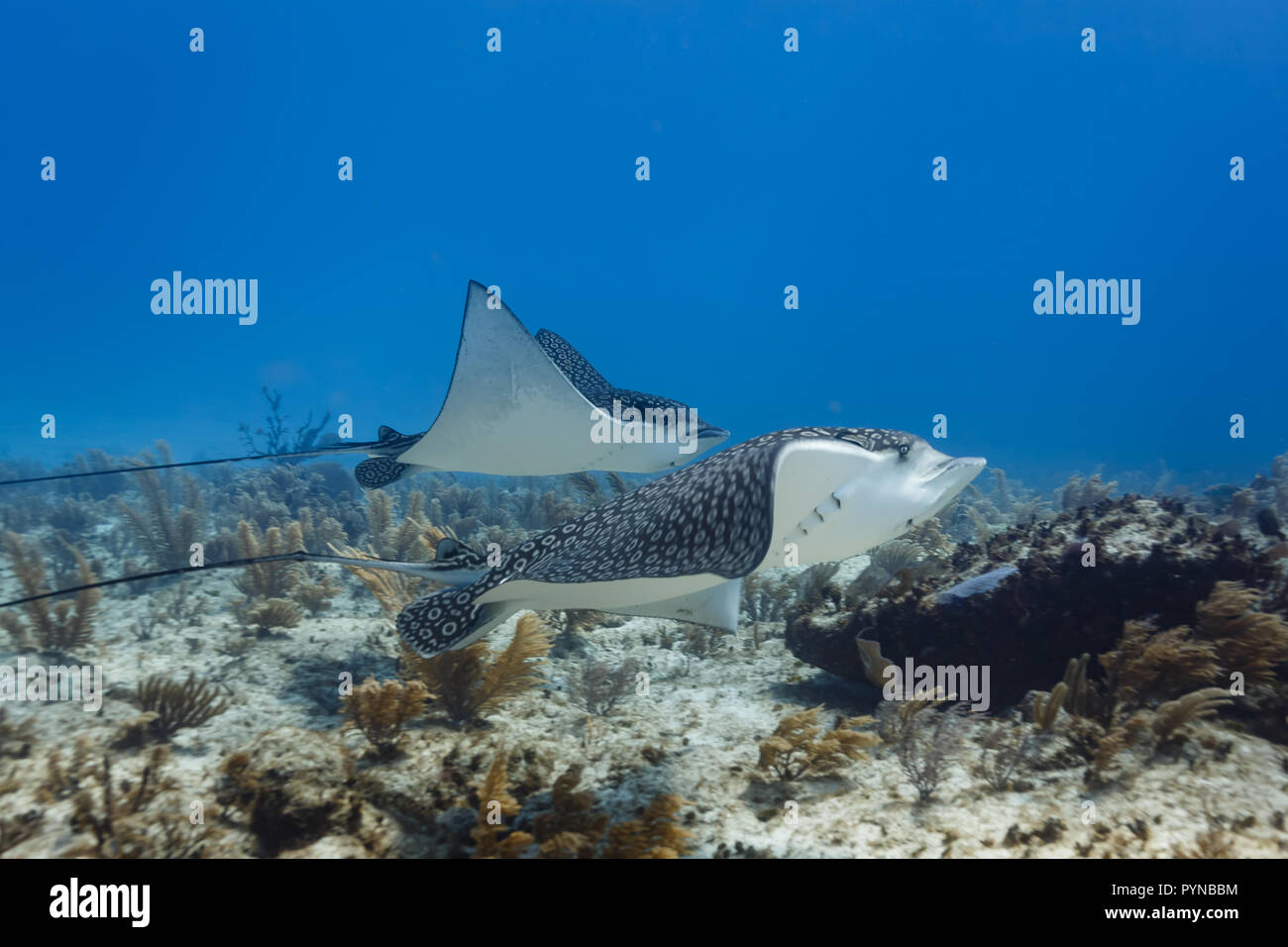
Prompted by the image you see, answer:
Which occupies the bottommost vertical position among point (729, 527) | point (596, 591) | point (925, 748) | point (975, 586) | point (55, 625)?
point (925, 748)

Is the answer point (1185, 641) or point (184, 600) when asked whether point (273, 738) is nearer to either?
point (184, 600)

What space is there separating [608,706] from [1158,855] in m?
3.66

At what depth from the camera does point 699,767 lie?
3.94 meters

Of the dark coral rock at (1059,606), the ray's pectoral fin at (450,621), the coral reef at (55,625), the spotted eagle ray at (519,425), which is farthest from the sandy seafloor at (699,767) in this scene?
the spotted eagle ray at (519,425)

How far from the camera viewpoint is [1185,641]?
4.15 metres

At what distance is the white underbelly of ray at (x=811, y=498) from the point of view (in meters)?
3.15

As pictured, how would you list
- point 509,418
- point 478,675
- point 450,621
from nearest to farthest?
point 450,621 < point 478,675 < point 509,418

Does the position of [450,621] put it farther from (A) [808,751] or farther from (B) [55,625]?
(B) [55,625]

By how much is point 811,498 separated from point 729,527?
1.90 feet

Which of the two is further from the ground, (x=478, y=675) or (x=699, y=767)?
(x=478, y=675)

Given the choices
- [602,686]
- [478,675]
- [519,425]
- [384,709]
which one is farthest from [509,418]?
[384,709]

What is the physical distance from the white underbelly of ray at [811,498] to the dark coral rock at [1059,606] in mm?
1860
